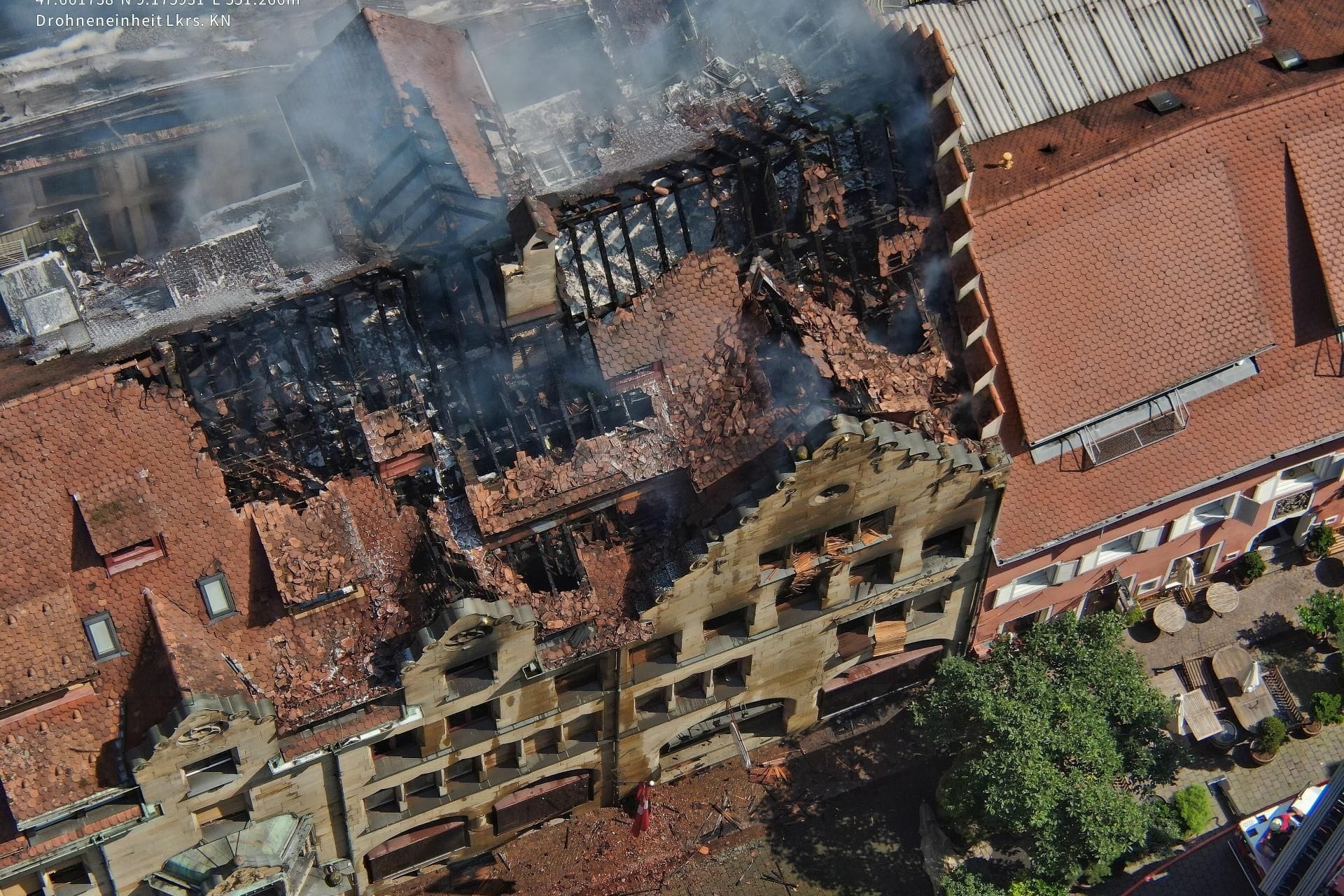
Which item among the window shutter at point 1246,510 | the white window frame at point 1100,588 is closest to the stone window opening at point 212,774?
the white window frame at point 1100,588

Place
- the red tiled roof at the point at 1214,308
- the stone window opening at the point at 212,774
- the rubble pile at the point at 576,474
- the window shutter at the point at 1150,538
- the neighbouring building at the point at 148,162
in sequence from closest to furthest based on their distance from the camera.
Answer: the stone window opening at the point at 212,774 → the rubble pile at the point at 576,474 → the red tiled roof at the point at 1214,308 → the window shutter at the point at 1150,538 → the neighbouring building at the point at 148,162

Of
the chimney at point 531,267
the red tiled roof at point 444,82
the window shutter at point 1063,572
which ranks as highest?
the red tiled roof at point 444,82

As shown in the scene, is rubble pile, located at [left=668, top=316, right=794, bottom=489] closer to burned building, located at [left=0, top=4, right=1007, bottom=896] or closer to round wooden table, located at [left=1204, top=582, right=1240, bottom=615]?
burned building, located at [left=0, top=4, right=1007, bottom=896]

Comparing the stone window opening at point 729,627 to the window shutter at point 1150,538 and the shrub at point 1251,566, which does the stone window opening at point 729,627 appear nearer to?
the window shutter at point 1150,538

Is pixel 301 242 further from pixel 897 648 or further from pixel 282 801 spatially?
pixel 897 648

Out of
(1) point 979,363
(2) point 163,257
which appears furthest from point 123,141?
(1) point 979,363

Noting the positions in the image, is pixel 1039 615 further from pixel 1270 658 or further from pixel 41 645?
pixel 41 645

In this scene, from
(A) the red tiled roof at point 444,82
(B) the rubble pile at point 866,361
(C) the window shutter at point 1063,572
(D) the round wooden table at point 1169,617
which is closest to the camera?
(B) the rubble pile at point 866,361

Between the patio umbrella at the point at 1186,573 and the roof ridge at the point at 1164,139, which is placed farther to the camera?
the patio umbrella at the point at 1186,573
